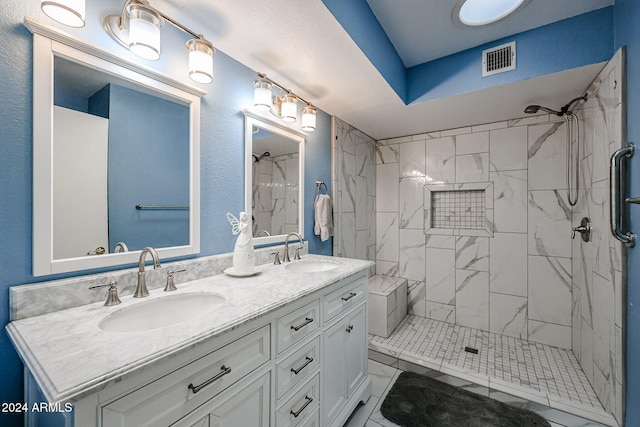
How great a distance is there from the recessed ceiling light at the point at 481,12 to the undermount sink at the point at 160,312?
2.18 m

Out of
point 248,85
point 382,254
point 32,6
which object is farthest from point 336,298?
point 382,254

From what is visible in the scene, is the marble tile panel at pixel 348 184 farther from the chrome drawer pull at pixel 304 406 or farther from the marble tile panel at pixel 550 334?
the marble tile panel at pixel 550 334

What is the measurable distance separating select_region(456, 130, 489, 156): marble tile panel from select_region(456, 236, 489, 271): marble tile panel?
92cm

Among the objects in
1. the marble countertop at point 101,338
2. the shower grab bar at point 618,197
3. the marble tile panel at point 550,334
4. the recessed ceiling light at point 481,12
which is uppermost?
the recessed ceiling light at point 481,12

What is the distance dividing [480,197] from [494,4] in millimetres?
1700

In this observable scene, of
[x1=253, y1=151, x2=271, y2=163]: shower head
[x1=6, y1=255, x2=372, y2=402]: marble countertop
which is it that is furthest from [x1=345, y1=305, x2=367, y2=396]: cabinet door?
[x1=253, y1=151, x2=271, y2=163]: shower head

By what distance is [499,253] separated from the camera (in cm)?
259

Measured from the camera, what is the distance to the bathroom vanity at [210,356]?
22.8 inches

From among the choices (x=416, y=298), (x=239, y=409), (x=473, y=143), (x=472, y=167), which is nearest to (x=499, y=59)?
(x=473, y=143)

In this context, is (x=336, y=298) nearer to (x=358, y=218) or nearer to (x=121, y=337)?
(x=121, y=337)

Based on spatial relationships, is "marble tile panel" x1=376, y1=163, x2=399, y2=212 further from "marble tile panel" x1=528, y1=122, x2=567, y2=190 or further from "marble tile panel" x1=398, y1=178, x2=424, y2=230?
"marble tile panel" x1=528, y1=122, x2=567, y2=190

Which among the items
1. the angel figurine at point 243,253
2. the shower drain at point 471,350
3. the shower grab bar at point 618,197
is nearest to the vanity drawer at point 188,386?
the angel figurine at point 243,253

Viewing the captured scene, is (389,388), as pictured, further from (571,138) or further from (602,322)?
(571,138)

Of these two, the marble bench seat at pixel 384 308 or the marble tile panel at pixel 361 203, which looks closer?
the marble bench seat at pixel 384 308
